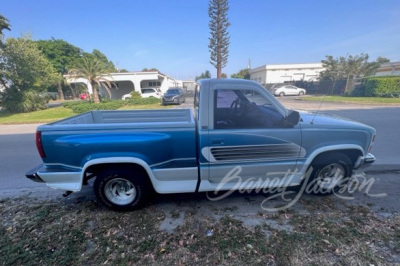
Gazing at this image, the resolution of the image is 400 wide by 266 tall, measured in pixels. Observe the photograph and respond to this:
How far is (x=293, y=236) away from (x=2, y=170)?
6.37m

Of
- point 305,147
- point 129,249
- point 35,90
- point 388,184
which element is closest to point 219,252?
point 129,249

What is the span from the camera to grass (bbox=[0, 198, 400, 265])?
7.48 ft

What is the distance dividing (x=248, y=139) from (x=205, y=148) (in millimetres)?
630

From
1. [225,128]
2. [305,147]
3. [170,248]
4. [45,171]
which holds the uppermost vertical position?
[225,128]

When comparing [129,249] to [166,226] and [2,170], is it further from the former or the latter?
[2,170]

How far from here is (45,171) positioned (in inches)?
112

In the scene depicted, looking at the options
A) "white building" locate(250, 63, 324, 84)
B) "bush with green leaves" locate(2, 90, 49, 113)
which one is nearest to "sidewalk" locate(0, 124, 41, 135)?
"bush with green leaves" locate(2, 90, 49, 113)

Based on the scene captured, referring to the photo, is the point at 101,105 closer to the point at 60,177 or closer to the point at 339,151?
the point at 60,177

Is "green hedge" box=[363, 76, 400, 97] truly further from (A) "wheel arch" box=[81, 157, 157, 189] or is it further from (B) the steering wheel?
(A) "wheel arch" box=[81, 157, 157, 189]

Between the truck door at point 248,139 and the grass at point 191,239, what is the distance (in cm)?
72

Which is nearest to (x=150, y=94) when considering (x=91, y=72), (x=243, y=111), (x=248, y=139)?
(x=91, y=72)

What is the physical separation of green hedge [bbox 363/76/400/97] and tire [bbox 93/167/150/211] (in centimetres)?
2619

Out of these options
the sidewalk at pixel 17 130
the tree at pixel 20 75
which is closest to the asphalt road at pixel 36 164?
the sidewalk at pixel 17 130

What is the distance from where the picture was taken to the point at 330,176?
3.46m
